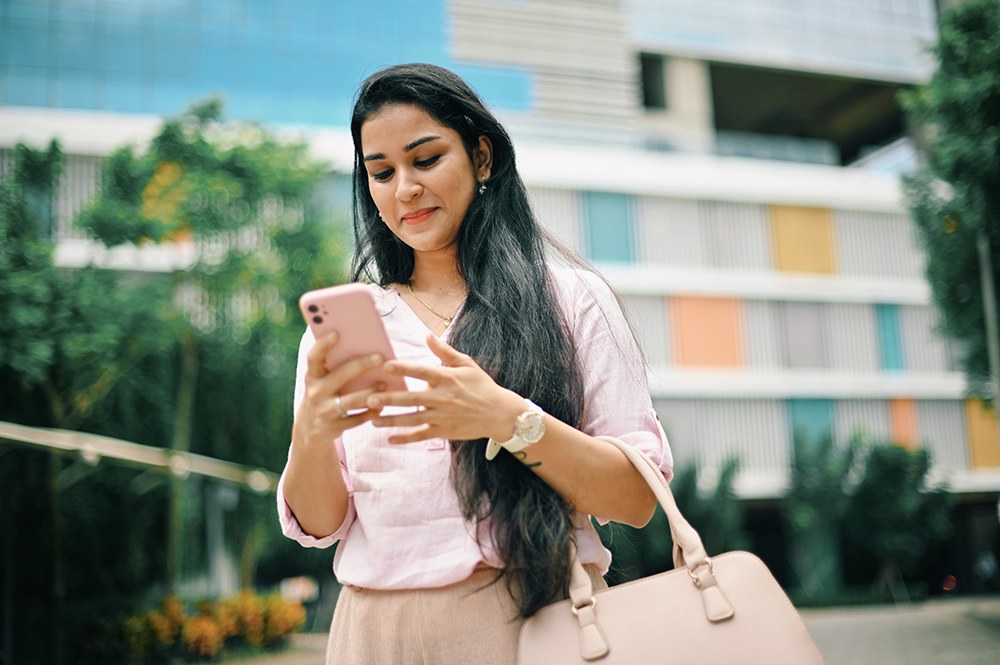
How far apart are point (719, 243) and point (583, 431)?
28.2 m

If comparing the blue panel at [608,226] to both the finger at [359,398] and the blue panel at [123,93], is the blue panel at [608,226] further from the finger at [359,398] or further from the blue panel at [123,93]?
the finger at [359,398]

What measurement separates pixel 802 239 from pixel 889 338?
3.79 metres

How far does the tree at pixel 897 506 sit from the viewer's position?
86.8ft

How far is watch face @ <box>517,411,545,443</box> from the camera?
4.26ft

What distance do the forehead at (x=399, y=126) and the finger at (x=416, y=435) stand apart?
1.55ft

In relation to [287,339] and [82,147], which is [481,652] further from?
[82,147]

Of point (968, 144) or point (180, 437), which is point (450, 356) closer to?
point (968, 144)

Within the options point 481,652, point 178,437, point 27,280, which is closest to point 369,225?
point 481,652

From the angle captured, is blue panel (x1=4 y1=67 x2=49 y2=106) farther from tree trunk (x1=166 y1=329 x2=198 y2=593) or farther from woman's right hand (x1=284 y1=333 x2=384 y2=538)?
woman's right hand (x1=284 y1=333 x2=384 y2=538)

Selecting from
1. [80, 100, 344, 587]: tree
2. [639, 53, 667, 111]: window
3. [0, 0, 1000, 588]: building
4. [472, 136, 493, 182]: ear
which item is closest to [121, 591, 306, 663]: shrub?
[80, 100, 344, 587]: tree

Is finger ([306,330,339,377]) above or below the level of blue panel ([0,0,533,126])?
below

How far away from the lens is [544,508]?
1391 mm

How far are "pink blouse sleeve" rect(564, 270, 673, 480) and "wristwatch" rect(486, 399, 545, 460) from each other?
0.53 ft

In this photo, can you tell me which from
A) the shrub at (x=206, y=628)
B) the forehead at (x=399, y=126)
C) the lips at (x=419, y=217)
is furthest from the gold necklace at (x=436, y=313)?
the shrub at (x=206, y=628)
